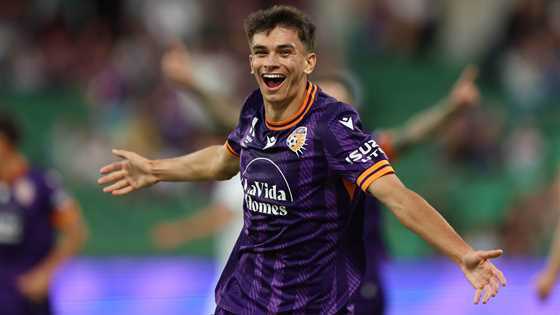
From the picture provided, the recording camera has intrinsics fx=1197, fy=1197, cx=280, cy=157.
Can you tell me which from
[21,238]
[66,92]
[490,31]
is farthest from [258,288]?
[490,31]

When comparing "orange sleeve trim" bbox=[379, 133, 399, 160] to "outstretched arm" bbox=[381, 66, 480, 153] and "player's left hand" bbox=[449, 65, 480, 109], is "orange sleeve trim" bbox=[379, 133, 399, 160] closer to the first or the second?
"outstretched arm" bbox=[381, 66, 480, 153]

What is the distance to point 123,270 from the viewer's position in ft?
46.4

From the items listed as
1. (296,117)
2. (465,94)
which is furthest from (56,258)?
(296,117)

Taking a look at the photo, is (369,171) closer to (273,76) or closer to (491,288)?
(273,76)

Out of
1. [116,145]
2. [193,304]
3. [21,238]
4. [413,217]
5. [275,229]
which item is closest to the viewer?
[413,217]

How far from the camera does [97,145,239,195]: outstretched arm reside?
5801mm

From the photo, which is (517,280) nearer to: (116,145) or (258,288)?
(116,145)

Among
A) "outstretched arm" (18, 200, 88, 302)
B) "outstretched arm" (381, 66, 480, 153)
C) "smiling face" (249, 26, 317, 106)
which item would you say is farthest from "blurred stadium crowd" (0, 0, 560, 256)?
"smiling face" (249, 26, 317, 106)

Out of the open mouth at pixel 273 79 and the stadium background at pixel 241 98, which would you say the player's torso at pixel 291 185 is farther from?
the stadium background at pixel 241 98

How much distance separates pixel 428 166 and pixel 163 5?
4.23 meters

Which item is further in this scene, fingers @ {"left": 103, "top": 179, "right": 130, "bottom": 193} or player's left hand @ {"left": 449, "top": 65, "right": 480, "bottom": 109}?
player's left hand @ {"left": 449, "top": 65, "right": 480, "bottom": 109}

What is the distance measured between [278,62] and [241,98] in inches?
390

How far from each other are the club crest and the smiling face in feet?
0.47

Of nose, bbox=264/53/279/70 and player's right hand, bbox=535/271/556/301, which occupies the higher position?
nose, bbox=264/53/279/70
